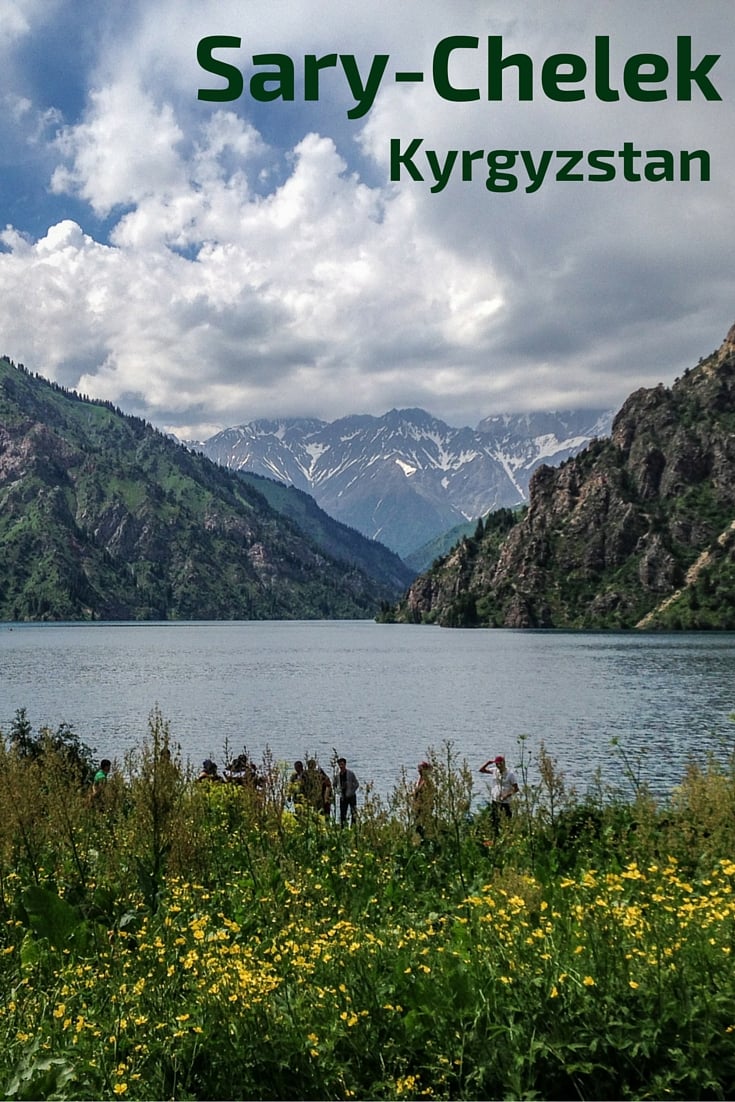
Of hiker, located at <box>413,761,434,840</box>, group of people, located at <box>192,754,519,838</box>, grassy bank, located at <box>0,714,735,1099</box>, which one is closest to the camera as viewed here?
grassy bank, located at <box>0,714,735,1099</box>

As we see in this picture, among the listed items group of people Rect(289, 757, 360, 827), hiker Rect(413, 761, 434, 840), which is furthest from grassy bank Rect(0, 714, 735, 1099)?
group of people Rect(289, 757, 360, 827)

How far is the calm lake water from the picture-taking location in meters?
51.9

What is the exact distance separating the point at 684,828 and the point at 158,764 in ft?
26.8

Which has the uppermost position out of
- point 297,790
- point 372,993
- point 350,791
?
point 372,993

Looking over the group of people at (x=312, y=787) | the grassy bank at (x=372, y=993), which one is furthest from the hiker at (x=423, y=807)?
the grassy bank at (x=372, y=993)

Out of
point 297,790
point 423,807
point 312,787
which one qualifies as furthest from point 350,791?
point 423,807

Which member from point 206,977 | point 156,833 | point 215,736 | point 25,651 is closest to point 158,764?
point 156,833

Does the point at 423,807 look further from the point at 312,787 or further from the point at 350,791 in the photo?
the point at 350,791

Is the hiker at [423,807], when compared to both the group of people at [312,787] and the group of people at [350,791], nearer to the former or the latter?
Answer: the group of people at [350,791]

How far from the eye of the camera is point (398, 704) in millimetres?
79688

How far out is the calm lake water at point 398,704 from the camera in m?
51.9

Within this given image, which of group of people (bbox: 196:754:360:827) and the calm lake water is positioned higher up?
group of people (bbox: 196:754:360:827)

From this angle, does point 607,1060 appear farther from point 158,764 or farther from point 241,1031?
point 158,764

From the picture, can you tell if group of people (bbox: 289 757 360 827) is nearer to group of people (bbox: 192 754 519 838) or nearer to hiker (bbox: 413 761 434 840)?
group of people (bbox: 192 754 519 838)
